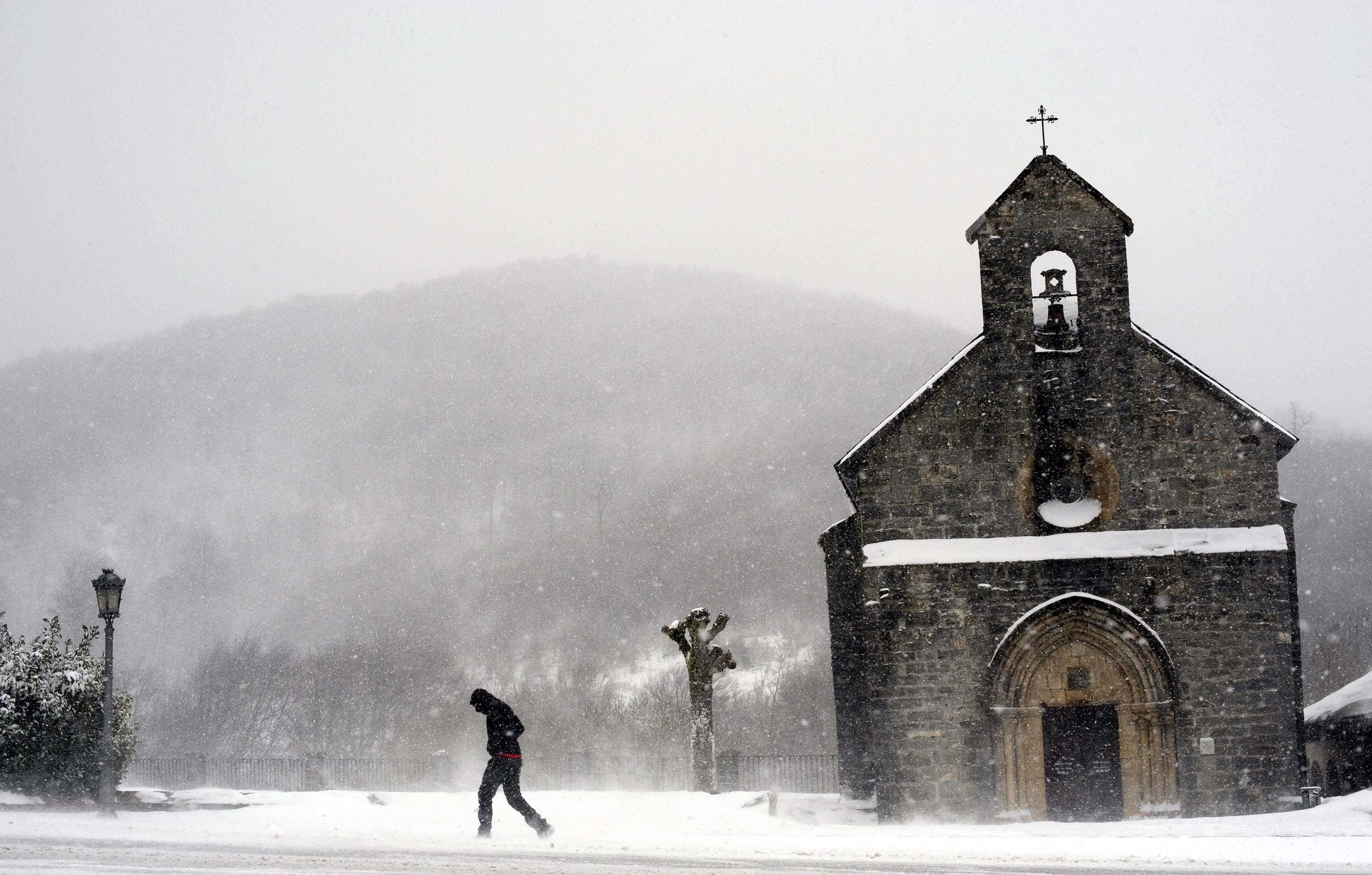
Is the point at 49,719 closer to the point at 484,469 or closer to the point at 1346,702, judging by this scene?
the point at 1346,702

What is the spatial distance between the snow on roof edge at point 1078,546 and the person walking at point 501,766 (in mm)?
7172

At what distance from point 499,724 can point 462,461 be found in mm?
126561

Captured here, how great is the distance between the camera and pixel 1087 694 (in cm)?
1808

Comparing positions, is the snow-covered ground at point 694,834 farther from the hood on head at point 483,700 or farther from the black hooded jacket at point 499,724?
the hood on head at point 483,700

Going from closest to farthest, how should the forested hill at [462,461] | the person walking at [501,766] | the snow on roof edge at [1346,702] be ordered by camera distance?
the person walking at [501,766] < the snow on roof edge at [1346,702] < the forested hill at [462,461]

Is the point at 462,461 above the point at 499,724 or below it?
above

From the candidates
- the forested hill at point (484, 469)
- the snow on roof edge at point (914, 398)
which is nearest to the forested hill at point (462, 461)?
the forested hill at point (484, 469)

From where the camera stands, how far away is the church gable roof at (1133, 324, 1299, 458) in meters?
18.4

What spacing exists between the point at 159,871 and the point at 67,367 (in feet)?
557

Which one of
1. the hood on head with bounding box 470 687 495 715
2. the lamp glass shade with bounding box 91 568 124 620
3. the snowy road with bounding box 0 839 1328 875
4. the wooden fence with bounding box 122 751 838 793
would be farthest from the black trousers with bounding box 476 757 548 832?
the wooden fence with bounding box 122 751 838 793

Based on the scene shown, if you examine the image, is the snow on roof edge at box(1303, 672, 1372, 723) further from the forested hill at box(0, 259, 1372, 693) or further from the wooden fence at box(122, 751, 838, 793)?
the forested hill at box(0, 259, 1372, 693)

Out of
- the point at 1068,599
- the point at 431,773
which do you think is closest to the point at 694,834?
the point at 1068,599

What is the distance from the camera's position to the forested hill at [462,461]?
10025cm

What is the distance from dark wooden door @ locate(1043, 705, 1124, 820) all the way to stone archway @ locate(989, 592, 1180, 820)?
0.13 metres
